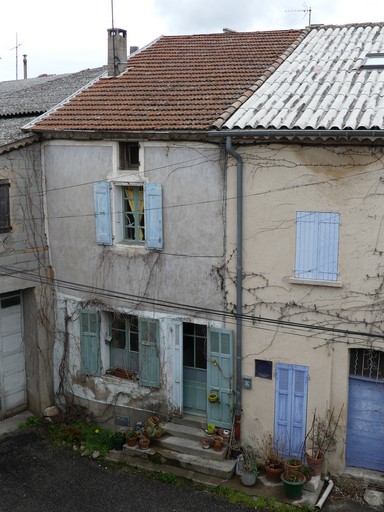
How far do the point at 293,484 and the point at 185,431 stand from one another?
265cm

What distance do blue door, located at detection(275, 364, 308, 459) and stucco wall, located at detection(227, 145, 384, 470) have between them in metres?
0.13

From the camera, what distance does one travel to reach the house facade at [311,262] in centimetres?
1140

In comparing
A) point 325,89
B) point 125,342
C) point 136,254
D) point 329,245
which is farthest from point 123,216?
point 325,89

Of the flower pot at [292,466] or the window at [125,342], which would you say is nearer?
the flower pot at [292,466]

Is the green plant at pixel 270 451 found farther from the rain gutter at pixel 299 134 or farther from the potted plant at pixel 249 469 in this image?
the rain gutter at pixel 299 134

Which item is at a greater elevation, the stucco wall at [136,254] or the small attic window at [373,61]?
the small attic window at [373,61]

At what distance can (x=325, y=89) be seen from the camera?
13094 mm

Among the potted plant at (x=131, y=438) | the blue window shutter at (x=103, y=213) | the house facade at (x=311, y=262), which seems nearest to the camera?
the house facade at (x=311, y=262)

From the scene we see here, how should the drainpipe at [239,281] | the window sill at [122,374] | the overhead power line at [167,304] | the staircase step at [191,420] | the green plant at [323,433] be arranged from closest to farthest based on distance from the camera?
the overhead power line at [167,304], the drainpipe at [239,281], the green plant at [323,433], the staircase step at [191,420], the window sill at [122,374]

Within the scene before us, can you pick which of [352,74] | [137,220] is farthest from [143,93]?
[352,74]

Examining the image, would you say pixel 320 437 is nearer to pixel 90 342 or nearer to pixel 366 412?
pixel 366 412

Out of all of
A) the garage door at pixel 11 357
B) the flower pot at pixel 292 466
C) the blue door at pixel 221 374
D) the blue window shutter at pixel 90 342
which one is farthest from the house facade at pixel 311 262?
the garage door at pixel 11 357

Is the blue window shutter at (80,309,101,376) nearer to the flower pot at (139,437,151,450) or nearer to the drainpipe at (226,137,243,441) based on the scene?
the flower pot at (139,437,151,450)

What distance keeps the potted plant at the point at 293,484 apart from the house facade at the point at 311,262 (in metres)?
0.79
